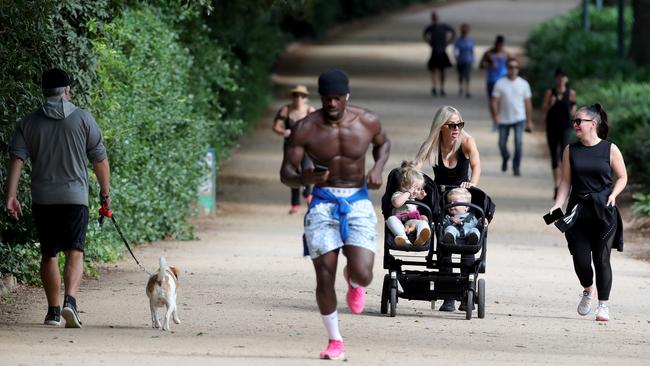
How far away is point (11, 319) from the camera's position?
37.2 feet

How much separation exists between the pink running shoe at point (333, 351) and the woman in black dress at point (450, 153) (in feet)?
8.64

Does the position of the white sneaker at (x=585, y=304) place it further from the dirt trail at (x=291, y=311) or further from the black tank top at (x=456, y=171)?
the black tank top at (x=456, y=171)

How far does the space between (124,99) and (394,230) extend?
15.5ft

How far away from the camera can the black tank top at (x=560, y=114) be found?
2189cm

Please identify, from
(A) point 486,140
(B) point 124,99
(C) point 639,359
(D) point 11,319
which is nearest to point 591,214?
(C) point 639,359

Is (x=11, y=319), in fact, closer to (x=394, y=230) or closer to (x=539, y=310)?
(x=394, y=230)

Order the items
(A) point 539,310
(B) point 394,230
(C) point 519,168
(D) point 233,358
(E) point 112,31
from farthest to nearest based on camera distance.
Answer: (C) point 519,168 < (E) point 112,31 < (A) point 539,310 < (B) point 394,230 < (D) point 233,358

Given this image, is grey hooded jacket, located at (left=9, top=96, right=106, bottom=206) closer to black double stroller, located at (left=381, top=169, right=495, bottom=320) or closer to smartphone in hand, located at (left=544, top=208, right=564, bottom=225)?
black double stroller, located at (left=381, top=169, right=495, bottom=320)

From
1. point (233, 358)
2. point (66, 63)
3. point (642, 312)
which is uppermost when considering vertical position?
point (66, 63)

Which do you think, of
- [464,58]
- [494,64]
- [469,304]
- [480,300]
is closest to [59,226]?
[469,304]

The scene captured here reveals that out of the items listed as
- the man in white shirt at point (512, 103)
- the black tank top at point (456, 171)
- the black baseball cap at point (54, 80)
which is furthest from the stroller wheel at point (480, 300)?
the man in white shirt at point (512, 103)

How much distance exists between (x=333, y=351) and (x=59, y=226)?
8.06ft

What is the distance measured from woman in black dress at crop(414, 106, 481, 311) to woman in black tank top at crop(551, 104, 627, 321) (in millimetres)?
737

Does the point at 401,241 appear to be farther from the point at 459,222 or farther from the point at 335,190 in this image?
the point at 335,190
